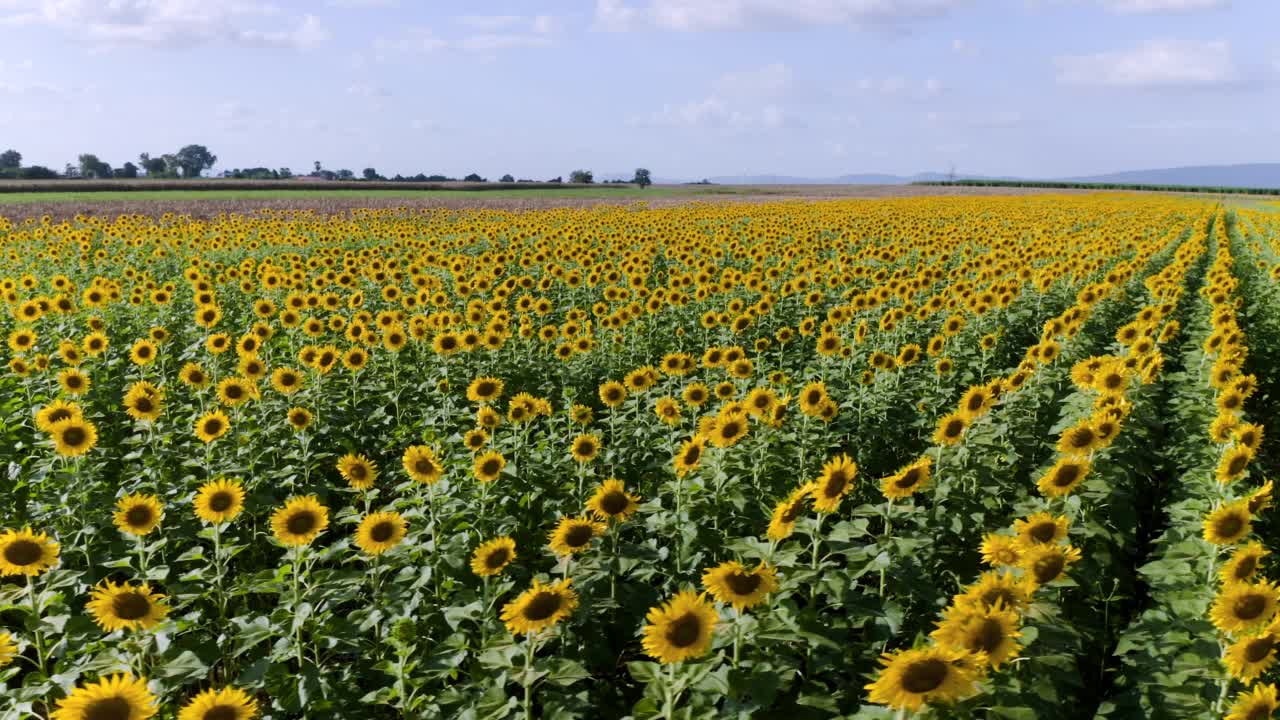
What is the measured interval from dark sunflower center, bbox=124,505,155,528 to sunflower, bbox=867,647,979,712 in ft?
12.6

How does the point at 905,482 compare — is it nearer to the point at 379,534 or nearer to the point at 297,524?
the point at 379,534

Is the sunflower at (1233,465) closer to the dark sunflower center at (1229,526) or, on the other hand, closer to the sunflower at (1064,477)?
the dark sunflower center at (1229,526)

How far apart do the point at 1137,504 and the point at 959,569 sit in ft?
10.2

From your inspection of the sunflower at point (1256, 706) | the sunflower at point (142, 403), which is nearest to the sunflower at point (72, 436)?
the sunflower at point (142, 403)

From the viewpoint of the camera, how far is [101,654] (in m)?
3.42

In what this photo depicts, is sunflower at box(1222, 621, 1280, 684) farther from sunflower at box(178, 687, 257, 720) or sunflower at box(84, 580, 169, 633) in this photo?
sunflower at box(84, 580, 169, 633)

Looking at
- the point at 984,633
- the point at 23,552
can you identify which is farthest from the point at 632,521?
the point at 23,552

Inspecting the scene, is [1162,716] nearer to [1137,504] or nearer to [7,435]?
[1137,504]

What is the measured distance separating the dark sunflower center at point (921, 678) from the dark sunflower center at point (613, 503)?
1845mm

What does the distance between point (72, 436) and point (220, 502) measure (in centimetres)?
158

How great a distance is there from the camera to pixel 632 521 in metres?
4.36

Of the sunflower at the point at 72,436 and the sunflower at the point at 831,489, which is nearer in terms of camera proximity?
the sunflower at the point at 831,489

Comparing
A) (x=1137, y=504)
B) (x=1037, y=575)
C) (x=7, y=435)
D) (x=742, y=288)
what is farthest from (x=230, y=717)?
(x=742, y=288)

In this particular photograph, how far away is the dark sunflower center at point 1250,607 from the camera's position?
3094mm
